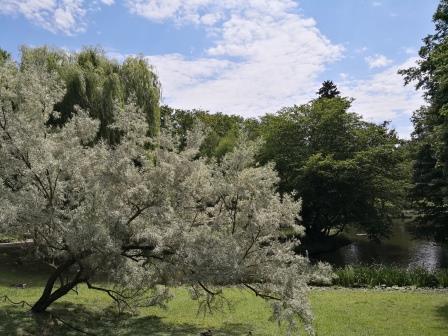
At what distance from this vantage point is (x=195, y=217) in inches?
414

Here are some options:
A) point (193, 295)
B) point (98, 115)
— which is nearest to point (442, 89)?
point (193, 295)

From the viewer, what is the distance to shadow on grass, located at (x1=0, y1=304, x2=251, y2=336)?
9.43 m

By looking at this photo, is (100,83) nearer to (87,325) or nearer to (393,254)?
(87,325)

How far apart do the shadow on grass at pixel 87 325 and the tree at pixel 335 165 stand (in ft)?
62.0

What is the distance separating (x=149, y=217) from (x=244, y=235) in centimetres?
213

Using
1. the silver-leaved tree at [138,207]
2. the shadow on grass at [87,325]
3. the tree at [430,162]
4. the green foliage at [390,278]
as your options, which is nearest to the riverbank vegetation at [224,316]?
the shadow on grass at [87,325]

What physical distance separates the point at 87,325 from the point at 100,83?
13487 mm

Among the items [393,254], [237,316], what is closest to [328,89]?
[393,254]

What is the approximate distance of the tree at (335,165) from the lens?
28984 mm

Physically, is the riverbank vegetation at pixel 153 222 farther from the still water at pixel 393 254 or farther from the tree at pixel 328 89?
the tree at pixel 328 89

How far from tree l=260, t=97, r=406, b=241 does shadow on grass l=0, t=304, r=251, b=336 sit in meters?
18.9

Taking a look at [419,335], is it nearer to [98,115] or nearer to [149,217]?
[149,217]

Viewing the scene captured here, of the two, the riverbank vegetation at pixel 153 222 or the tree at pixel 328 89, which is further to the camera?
the tree at pixel 328 89

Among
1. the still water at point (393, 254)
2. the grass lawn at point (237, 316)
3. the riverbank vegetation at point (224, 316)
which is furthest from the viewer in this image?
the still water at point (393, 254)
